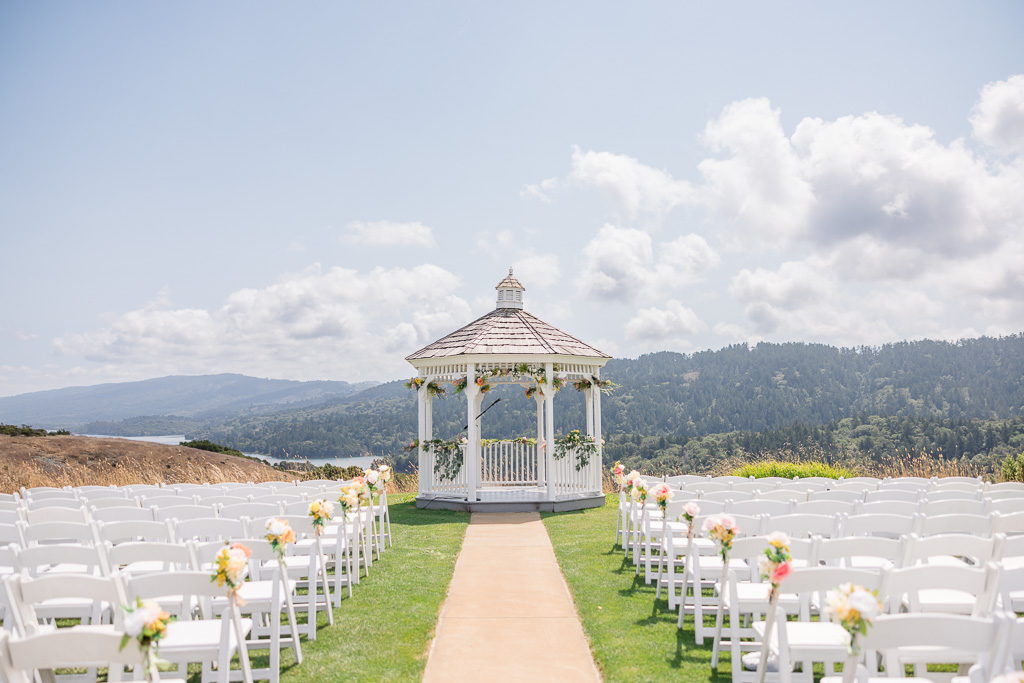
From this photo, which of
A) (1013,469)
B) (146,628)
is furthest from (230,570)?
(1013,469)

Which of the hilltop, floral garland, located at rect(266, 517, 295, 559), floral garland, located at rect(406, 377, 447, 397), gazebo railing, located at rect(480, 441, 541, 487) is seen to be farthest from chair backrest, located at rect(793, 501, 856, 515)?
the hilltop

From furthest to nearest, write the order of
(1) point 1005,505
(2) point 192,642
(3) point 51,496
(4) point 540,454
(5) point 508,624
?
(4) point 540,454 → (3) point 51,496 → (1) point 1005,505 → (5) point 508,624 → (2) point 192,642

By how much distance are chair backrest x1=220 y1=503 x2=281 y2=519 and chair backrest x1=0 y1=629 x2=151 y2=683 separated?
373 centimetres

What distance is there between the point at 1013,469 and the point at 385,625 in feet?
41.9

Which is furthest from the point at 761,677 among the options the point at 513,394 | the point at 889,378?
the point at 889,378

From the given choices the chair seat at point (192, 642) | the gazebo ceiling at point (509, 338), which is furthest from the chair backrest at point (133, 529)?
the gazebo ceiling at point (509, 338)

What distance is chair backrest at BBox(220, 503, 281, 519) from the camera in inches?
270

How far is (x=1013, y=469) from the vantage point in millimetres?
13359

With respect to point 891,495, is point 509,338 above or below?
above

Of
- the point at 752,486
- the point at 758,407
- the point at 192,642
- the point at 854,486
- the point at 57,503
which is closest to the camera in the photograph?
the point at 192,642

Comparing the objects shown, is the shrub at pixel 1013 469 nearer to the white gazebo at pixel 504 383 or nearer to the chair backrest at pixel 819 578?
the white gazebo at pixel 504 383

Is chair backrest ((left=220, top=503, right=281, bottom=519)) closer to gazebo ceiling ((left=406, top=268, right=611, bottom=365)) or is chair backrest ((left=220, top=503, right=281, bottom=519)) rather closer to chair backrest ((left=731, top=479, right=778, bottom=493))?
chair backrest ((left=731, top=479, right=778, bottom=493))

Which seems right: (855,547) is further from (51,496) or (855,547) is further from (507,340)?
(507,340)

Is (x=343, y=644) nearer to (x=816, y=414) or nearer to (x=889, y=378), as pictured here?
(x=816, y=414)
